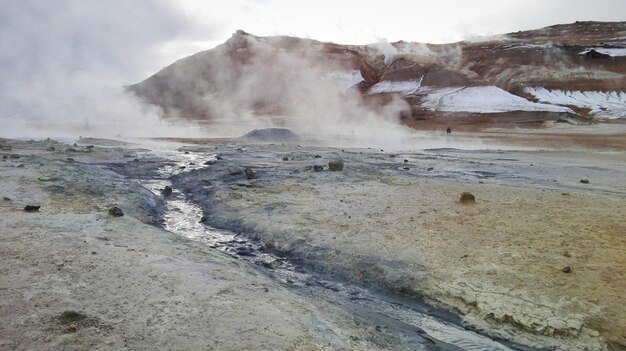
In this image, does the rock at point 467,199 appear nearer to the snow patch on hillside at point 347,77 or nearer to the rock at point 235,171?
the rock at point 235,171

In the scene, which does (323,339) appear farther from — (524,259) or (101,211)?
(101,211)

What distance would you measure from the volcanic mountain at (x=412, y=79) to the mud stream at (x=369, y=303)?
119 feet

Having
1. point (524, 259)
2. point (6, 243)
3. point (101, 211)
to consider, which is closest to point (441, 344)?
point (524, 259)

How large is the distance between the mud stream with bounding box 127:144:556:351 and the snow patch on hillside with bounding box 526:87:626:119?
153 ft

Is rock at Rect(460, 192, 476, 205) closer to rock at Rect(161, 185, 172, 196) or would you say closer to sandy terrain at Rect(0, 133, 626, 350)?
sandy terrain at Rect(0, 133, 626, 350)

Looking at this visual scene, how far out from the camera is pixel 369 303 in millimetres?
5070

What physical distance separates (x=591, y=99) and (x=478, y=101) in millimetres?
13620

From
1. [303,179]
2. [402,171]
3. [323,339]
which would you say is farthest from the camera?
[402,171]

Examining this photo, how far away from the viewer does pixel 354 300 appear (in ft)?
16.8

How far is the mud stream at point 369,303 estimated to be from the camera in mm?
4238

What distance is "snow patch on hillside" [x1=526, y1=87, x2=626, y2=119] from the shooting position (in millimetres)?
44906

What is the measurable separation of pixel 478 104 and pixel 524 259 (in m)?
44.0

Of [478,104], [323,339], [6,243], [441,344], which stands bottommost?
[441,344]

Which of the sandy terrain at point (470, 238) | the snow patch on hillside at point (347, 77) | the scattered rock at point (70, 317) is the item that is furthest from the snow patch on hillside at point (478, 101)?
the scattered rock at point (70, 317)
